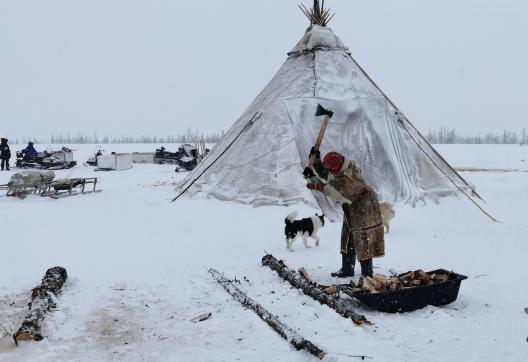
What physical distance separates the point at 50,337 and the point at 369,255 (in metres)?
3.36

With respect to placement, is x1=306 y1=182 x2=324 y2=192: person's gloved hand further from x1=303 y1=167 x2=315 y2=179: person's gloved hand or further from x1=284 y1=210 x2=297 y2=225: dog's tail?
x1=284 y1=210 x2=297 y2=225: dog's tail

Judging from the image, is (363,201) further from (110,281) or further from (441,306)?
(110,281)

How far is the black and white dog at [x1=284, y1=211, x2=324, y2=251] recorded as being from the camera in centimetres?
736

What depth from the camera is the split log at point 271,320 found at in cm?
368

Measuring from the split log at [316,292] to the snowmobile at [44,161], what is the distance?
21.1m

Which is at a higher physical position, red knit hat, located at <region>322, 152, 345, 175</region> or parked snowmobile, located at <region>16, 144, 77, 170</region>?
red knit hat, located at <region>322, 152, 345, 175</region>

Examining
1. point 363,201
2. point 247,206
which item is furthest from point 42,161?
point 363,201

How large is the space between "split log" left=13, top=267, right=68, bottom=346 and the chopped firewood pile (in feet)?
9.68

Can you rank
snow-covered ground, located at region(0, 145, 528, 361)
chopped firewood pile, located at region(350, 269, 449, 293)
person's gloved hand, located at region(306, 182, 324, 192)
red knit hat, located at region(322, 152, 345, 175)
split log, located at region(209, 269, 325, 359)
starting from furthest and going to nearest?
person's gloved hand, located at region(306, 182, 324, 192)
red knit hat, located at region(322, 152, 345, 175)
chopped firewood pile, located at region(350, 269, 449, 293)
snow-covered ground, located at region(0, 145, 528, 361)
split log, located at region(209, 269, 325, 359)

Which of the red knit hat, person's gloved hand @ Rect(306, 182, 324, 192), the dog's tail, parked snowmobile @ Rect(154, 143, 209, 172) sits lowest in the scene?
the dog's tail

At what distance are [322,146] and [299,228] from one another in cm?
377

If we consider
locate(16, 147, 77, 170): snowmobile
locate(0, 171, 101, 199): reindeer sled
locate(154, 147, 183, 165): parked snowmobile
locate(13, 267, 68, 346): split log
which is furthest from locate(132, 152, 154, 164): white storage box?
locate(13, 267, 68, 346): split log

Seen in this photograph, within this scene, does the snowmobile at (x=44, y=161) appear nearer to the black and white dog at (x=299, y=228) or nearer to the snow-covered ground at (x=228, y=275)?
the snow-covered ground at (x=228, y=275)

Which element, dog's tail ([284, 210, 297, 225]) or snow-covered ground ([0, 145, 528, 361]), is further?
dog's tail ([284, 210, 297, 225])
